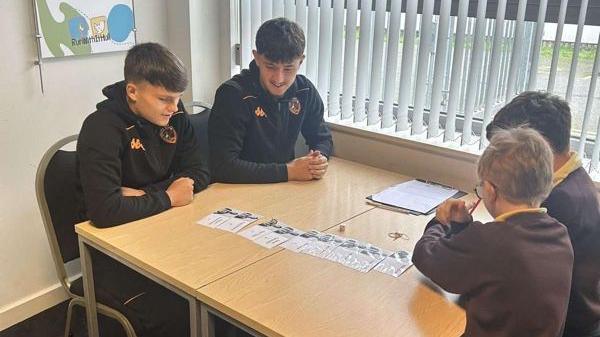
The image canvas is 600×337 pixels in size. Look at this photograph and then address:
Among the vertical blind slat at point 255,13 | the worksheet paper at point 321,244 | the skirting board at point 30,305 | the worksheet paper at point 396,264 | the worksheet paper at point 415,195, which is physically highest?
the vertical blind slat at point 255,13

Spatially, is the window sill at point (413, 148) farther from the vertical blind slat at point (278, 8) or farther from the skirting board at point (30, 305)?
the skirting board at point (30, 305)

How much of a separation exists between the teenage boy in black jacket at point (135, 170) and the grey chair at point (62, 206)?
0.10 metres

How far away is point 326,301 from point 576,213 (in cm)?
68

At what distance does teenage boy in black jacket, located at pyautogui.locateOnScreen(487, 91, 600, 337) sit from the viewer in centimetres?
146

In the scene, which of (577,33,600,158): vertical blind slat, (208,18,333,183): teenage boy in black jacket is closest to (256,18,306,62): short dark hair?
(208,18,333,183): teenage boy in black jacket

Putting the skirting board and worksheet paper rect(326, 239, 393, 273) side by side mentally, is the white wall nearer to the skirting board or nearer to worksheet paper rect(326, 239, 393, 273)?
the skirting board

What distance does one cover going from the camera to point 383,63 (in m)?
2.53

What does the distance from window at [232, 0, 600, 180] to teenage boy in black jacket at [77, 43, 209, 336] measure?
980 mm

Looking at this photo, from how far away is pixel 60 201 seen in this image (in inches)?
74.1

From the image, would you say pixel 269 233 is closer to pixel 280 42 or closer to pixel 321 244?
pixel 321 244

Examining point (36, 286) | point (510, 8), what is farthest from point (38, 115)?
point (510, 8)

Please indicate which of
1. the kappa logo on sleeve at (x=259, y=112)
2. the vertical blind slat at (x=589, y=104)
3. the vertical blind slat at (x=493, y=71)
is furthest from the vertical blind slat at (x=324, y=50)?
the vertical blind slat at (x=589, y=104)

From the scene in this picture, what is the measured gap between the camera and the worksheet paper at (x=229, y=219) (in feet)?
5.86

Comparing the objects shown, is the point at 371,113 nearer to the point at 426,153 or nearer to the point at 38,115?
the point at 426,153
